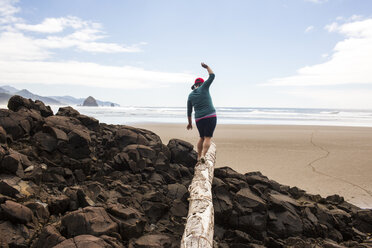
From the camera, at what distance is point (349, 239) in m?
5.97

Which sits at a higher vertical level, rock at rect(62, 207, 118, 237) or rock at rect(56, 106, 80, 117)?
rock at rect(56, 106, 80, 117)

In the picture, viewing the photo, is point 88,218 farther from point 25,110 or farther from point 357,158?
point 357,158

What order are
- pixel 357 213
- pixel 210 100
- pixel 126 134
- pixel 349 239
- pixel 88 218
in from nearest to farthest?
pixel 88 218 → pixel 349 239 → pixel 357 213 → pixel 210 100 → pixel 126 134

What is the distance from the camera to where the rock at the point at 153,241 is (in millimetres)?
4488

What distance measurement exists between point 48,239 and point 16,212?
0.81 metres

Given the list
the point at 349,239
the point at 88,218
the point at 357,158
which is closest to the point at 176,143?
the point at 88,218

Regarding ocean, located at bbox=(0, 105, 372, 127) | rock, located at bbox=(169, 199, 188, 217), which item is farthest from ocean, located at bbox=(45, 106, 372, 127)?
rock, located at bbox=(169, 199, 188, 217)

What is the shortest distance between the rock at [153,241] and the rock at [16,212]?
1820 millimetres

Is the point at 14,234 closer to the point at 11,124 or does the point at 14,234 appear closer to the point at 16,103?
the point at 11,124

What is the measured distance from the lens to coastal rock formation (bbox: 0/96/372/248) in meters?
4.43

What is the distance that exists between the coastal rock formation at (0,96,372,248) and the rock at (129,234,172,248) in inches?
0.7

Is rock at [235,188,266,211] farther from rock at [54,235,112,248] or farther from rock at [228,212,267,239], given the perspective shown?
rock at [54,235,112,248]

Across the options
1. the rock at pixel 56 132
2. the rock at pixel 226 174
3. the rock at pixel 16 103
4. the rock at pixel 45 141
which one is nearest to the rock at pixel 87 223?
the rock at pixel 45 141

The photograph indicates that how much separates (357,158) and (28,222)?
13438mm
